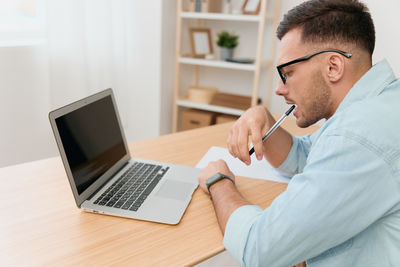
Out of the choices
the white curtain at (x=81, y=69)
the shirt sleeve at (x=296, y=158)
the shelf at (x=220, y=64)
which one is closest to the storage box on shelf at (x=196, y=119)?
the white curtain at (x=81, y=69)

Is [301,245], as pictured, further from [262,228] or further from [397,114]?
[397,114]

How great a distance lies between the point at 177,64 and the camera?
304 cm

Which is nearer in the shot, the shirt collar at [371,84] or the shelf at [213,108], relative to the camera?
the shirt collar at [371,84]

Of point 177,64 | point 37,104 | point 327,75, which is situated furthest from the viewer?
point 177,64

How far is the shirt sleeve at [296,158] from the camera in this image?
1.20 metres

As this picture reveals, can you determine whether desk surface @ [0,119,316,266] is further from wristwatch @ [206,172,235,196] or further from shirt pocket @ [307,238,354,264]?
shirt pocket @ [307,238,354,264]

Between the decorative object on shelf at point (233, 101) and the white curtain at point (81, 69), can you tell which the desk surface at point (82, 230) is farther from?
the decorative object on shelf at point (233, 101)

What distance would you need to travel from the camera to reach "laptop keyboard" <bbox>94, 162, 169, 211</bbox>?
3.11 ft

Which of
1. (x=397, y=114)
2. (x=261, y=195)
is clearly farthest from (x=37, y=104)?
(x=397, y=114)

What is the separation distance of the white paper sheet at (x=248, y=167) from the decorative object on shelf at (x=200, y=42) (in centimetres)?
187

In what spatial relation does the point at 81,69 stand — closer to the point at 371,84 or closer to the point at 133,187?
the point at 133,187

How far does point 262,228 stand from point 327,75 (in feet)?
1.28

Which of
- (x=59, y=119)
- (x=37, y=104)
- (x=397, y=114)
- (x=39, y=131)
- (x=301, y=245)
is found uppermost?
(x=397, y=114)

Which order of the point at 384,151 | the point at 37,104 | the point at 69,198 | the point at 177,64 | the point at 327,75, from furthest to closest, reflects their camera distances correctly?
the point at 177,64, the point at 37,104, the point at 69,198, the point at 327,75, the point at 384,151
